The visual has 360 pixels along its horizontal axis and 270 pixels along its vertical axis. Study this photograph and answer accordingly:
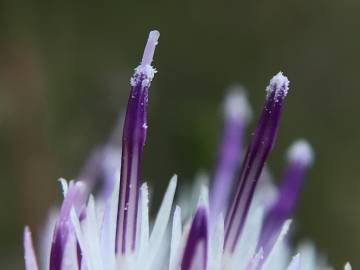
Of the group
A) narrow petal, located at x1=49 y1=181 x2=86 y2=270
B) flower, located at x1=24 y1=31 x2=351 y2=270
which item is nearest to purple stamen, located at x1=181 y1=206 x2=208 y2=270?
flower, located at x1=24 y1=31 x2=351 y2=270

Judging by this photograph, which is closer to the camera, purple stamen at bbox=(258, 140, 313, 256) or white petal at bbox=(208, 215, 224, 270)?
white petal at bbox=(208, 215, 224, 270)

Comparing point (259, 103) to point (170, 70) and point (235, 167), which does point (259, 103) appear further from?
point (235, 167)

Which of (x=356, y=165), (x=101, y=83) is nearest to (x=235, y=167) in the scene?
(x=101, y=83)

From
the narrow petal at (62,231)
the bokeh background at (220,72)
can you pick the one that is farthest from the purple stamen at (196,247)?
the bokeh background at (220,72)

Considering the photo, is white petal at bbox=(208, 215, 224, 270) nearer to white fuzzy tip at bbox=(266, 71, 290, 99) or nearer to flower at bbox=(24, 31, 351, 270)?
flower at bbox=(24, 31, 351, 270)

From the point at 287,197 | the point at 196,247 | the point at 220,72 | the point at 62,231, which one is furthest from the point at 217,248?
the point at 220,72
